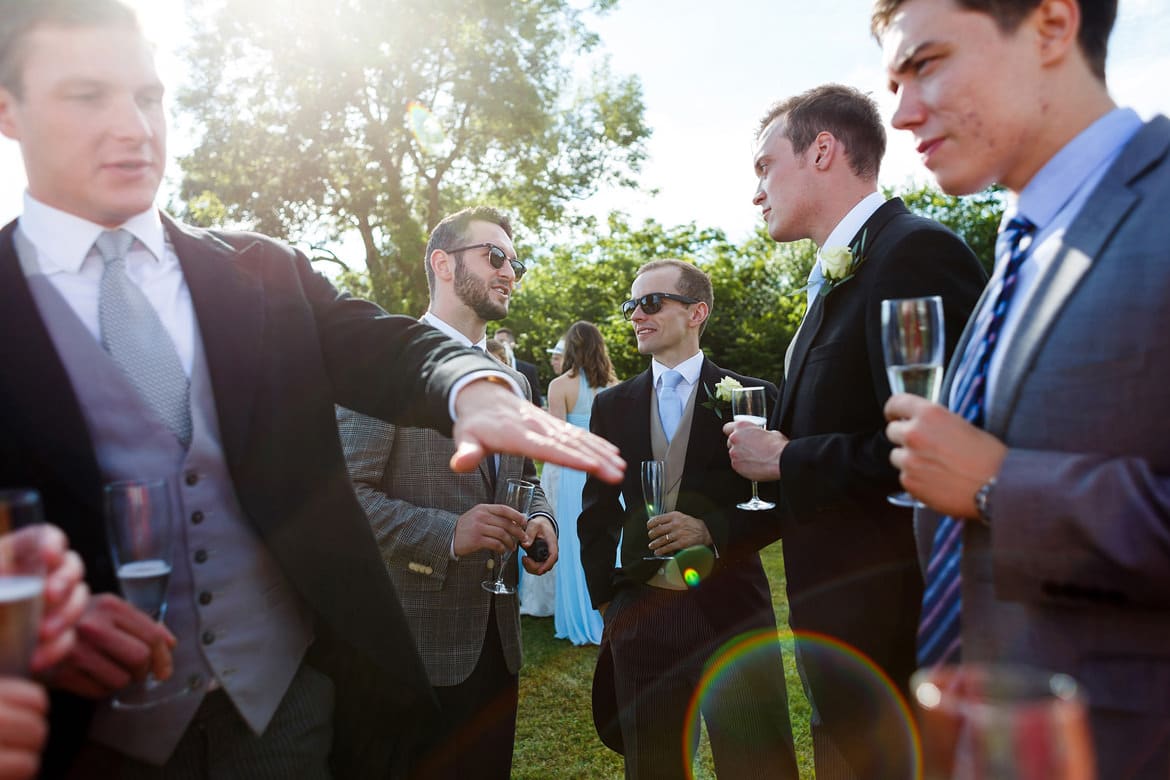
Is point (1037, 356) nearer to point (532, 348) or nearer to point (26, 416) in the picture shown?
point (26, 416)

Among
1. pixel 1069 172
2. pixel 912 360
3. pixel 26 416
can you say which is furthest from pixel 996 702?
pixel 26 416

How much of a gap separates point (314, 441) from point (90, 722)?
30.6 inches

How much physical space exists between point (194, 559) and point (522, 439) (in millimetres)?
850

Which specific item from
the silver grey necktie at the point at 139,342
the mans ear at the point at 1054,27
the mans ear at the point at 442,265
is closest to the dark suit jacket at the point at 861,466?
the mans ear at the point at 1054,27

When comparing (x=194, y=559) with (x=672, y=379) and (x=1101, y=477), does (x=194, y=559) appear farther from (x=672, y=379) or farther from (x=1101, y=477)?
(x=672, y=379)

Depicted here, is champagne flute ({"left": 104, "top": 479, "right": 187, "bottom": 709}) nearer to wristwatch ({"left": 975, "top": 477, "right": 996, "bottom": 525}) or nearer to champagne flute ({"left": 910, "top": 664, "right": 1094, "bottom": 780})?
champagne flute ({"left": 910, "top": 664, "right": 1094, "bottom": 780})

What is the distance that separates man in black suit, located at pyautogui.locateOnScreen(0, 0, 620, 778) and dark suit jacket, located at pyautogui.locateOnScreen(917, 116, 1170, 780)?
85 cm

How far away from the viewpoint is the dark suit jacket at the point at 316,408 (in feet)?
6.26

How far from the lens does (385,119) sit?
21547mm

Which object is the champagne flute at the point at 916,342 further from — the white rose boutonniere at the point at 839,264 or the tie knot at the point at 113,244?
the tie knot at the point at 113,244

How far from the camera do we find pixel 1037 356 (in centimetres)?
160

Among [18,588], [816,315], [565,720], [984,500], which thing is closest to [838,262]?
[816,315]

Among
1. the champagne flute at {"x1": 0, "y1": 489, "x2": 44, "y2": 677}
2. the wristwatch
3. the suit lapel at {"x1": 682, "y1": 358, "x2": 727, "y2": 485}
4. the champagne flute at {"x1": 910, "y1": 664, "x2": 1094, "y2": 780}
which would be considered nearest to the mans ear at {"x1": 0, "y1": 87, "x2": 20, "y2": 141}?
the champagne flute at {"x1": 0, "y1": 489, "x2": 44, "y2": 677}

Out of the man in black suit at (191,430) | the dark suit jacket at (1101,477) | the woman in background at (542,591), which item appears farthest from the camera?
the woman in background at (542,591)
